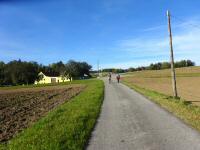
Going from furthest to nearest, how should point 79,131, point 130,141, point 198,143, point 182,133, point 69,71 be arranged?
point 69,71 < point 79,131 < point 182,133 < point 130,141 < point 198,143

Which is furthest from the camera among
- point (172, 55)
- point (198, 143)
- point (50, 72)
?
point (50, 72)

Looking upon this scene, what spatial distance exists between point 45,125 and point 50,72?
14915 cm

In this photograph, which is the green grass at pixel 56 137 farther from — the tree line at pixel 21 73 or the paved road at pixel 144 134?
the tree line at pixel 21 73

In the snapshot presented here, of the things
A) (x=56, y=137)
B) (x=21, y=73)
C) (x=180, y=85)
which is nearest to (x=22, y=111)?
(x=56, y=137)

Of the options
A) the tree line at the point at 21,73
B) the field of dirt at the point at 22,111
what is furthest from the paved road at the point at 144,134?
the tree line at the point at 21,73

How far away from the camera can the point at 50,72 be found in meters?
161

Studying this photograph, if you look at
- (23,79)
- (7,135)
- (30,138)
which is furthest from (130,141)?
(23,79)


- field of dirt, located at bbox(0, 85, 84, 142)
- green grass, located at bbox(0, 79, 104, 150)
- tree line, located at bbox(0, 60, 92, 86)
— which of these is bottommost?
field of dirt, located at bbox(0, 85, 84, 142)

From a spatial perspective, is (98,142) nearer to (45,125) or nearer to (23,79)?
→ (45,125)

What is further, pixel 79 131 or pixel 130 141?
pixel 79 131

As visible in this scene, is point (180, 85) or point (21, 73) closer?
point (180, 85)

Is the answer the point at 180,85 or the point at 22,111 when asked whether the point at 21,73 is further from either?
the point at 22,111

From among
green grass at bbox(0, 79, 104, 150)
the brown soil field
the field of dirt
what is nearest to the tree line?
the brown soil field

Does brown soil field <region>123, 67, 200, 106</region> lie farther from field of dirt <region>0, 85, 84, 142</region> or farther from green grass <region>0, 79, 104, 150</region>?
green grass <region>0, 79, 104, 150</region>
